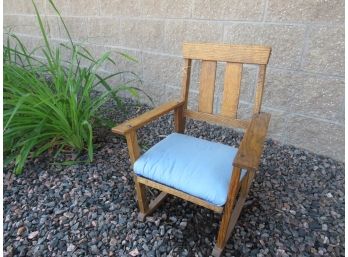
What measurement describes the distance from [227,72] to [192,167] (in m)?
0.53

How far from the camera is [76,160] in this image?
1.90 metres

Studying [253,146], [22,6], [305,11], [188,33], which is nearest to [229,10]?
[188,33]

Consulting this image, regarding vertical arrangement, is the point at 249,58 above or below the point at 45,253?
above

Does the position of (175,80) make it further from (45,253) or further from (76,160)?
(45,253)

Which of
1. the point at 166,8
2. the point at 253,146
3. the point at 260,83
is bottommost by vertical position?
the point at 253,146

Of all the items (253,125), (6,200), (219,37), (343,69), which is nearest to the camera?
(253,125)

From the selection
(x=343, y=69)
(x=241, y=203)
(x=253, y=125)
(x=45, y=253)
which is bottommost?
(x=45, y=253)

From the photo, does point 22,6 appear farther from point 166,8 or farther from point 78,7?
point 166,8

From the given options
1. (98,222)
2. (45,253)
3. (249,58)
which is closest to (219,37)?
(249,58)

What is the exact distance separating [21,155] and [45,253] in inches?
27.7

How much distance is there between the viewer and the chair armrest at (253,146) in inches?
36.4

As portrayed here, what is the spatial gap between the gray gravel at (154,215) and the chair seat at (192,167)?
0.36 metres

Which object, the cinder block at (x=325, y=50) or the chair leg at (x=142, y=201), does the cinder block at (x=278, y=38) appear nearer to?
the cinder block at (x=325, y=50)

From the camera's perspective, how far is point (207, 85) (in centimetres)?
146
